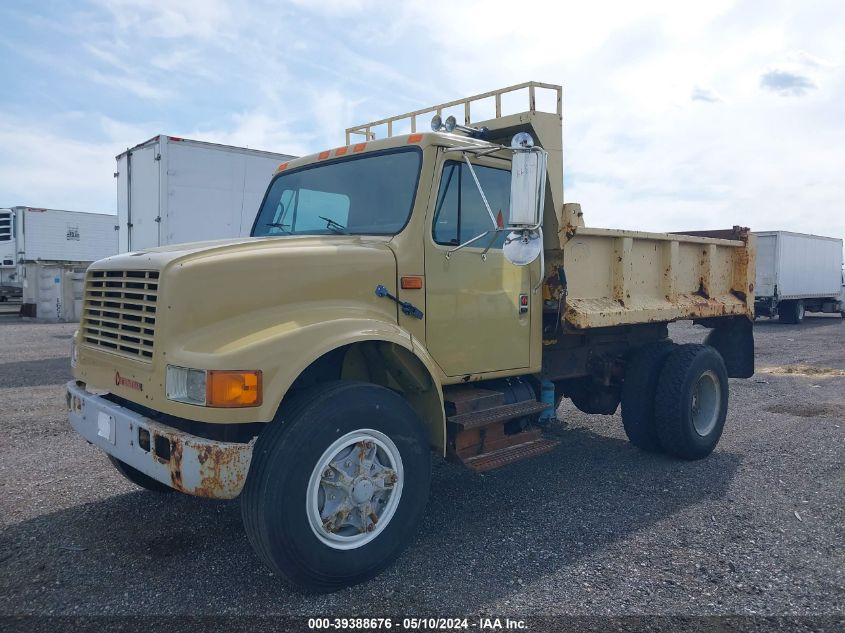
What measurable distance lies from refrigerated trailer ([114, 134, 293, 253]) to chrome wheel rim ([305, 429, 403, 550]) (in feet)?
27.4

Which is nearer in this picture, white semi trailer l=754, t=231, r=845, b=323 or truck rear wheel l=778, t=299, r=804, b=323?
white semi trailer l=754, t=231, r=845, b=323

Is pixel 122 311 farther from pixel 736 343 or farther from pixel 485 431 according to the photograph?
pixel 736 343

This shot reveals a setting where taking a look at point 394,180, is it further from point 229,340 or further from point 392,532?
point 392,532

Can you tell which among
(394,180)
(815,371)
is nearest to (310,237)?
(394,180)

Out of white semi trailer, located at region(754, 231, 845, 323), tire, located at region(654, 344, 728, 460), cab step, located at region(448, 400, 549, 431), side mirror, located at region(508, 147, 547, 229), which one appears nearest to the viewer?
side mirror, located at region(508, 147, 547, 229)

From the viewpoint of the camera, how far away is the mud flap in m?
6.79

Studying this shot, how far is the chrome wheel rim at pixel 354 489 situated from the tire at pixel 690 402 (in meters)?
2.99

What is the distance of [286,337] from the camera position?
3.12 m

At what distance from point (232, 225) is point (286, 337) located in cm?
933

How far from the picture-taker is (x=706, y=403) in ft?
19.7

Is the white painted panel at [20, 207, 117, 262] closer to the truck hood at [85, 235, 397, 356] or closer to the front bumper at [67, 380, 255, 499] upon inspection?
the truck hood at [85, 235, 397, 356]

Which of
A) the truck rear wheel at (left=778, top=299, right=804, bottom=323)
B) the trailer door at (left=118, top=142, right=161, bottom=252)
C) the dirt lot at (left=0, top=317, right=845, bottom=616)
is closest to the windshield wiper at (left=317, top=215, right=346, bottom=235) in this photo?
the dirt lot at (left=0, top=317, right=845, bottom=616)

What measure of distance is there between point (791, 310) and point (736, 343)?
17.9 meters

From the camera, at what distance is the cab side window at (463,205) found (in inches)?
160
